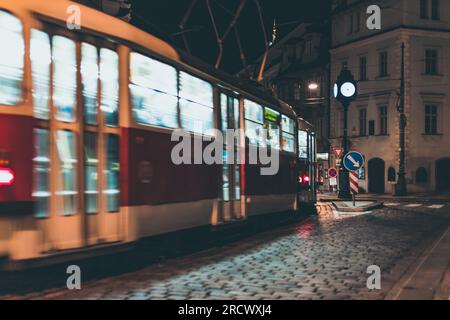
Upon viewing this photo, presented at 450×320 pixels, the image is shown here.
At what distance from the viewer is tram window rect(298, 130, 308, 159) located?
66.0 feet

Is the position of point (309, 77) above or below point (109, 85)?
above

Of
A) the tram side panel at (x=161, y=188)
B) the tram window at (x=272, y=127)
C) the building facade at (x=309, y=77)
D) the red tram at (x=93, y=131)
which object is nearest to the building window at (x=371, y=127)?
the building facade at (x=309, y=77)

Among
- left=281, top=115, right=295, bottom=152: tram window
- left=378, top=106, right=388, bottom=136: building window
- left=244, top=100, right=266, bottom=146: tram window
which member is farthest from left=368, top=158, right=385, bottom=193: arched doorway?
left=244, top=100, right=266, bottom=146: tram window

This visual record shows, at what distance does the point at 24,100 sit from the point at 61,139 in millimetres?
724

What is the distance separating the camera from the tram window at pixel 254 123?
14328 millimetres

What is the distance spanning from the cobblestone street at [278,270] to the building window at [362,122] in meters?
33.4

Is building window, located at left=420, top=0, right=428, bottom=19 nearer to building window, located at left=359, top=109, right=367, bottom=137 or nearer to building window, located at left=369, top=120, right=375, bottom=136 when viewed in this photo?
building window, located at left=359, top=109, right=367, bottom=137

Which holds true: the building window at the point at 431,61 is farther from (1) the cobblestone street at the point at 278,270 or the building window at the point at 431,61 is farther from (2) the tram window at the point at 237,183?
(2) the tram window at the point at 237,183

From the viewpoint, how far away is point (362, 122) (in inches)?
1912

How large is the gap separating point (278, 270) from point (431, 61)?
39.9 meters

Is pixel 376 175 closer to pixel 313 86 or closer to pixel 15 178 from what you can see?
pixel 313 86

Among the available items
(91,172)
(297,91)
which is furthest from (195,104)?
(297,91)

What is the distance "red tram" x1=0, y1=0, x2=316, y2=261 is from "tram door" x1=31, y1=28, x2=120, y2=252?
13mm
